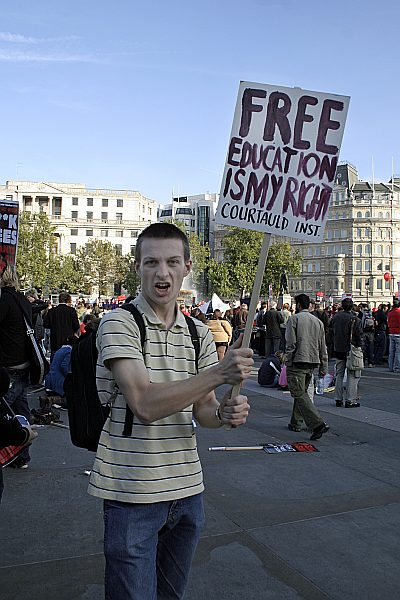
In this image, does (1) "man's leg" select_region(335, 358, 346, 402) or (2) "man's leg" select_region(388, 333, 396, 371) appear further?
(2) "man's leg" select_region(388, 333, 396, 371)

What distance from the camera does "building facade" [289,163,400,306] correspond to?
351ft

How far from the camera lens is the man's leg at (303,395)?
8.39m

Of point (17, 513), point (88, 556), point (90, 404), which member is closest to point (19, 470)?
point (17, 513)

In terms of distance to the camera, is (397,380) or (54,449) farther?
(397,380)

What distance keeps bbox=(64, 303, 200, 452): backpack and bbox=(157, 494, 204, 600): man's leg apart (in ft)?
1.47

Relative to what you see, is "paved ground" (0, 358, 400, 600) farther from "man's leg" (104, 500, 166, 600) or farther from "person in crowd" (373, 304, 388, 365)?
"person in crowd" (373, 304, 388, 365)

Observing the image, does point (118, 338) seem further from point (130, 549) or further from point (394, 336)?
point (394, 336)

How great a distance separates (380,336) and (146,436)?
59.6 feet

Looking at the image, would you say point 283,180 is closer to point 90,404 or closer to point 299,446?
point 90,404

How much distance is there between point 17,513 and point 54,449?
2.28 m

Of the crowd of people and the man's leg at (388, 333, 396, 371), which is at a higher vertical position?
the crowd of people

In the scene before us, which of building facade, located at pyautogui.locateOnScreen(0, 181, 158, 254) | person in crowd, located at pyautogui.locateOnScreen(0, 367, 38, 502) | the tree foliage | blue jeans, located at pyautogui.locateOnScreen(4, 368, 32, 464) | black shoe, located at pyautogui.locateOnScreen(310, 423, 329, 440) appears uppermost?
building facade, located at pyautogui.locateOnScreen(0, 181, 158, 254)

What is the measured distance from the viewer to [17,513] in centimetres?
524

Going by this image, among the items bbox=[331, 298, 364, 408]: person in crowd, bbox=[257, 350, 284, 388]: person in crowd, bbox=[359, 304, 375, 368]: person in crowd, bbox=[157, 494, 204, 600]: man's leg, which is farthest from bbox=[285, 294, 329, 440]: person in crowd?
bbox=[359, 304, 375, 368]: person in crowd
